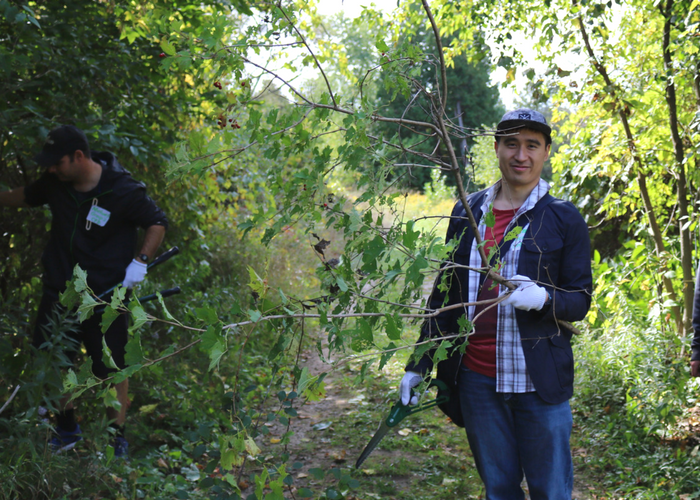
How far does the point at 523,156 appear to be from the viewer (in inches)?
91.2

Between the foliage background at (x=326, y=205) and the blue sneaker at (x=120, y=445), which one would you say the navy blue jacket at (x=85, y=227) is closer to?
the foliage background at (x=326, y=205)

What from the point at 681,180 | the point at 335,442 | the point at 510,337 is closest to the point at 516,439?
the point at 510,337

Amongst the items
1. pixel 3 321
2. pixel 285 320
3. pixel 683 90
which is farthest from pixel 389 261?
pixel 683 90

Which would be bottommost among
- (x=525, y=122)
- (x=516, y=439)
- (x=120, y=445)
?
(x=120, y=445)

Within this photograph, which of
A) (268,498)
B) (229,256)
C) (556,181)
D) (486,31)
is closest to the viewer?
(268,498)

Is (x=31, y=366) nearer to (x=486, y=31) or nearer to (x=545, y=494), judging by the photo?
(x=545, y=494)

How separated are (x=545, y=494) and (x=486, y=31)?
13.0 feet

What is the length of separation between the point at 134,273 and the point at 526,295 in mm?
2388

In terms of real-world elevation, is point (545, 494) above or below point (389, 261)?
below

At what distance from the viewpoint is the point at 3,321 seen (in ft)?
9.59

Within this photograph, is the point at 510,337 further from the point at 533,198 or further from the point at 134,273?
the point at 134,273

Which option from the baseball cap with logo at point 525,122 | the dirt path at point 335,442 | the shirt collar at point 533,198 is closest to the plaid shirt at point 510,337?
the shirt collar at point 533,198

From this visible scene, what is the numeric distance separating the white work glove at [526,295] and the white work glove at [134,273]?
90.5 inches

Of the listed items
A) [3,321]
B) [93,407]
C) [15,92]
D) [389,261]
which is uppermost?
[15,92]
